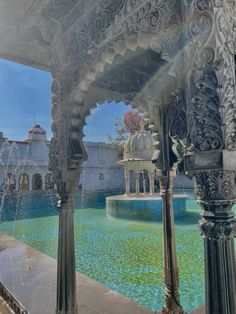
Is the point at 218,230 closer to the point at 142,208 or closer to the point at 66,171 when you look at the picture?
the point at 66,171

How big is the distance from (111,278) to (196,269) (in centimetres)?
176

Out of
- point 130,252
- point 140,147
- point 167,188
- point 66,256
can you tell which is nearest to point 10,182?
point 140,147

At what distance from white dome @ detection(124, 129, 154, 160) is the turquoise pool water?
385 cm

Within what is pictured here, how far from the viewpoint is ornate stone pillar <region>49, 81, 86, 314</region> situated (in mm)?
2680

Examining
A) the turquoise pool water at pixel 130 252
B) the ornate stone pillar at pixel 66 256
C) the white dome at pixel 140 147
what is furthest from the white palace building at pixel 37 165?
the ornate stone pillar at pixel 66 256

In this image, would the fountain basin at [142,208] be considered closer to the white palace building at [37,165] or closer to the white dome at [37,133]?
the white palace building at [37,165]

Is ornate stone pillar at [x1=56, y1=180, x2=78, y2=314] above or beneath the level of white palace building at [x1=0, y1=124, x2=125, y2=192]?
beneath

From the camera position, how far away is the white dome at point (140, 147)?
45.7 ft

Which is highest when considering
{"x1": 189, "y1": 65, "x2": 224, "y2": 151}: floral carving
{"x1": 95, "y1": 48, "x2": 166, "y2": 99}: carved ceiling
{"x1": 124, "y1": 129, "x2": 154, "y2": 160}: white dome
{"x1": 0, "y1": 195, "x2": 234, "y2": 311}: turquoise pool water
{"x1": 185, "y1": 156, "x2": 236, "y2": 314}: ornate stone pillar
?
{"x1": 124, "y1": 129, "x2": 154, "y2": 160}: white dome

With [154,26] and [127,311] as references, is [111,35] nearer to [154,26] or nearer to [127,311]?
[154,26]

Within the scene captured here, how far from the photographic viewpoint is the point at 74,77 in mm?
2561

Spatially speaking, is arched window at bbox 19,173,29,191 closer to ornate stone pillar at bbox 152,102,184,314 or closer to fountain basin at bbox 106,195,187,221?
fountain basin at bbox 106,195,187,221

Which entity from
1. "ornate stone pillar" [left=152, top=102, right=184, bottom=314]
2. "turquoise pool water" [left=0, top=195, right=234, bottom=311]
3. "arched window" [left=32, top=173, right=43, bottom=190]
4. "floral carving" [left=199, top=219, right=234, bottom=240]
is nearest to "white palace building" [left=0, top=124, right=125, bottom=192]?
"arched window" [left=32, top=173, right=43, bottom=190]

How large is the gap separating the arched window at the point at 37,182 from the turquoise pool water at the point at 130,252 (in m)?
11.6
